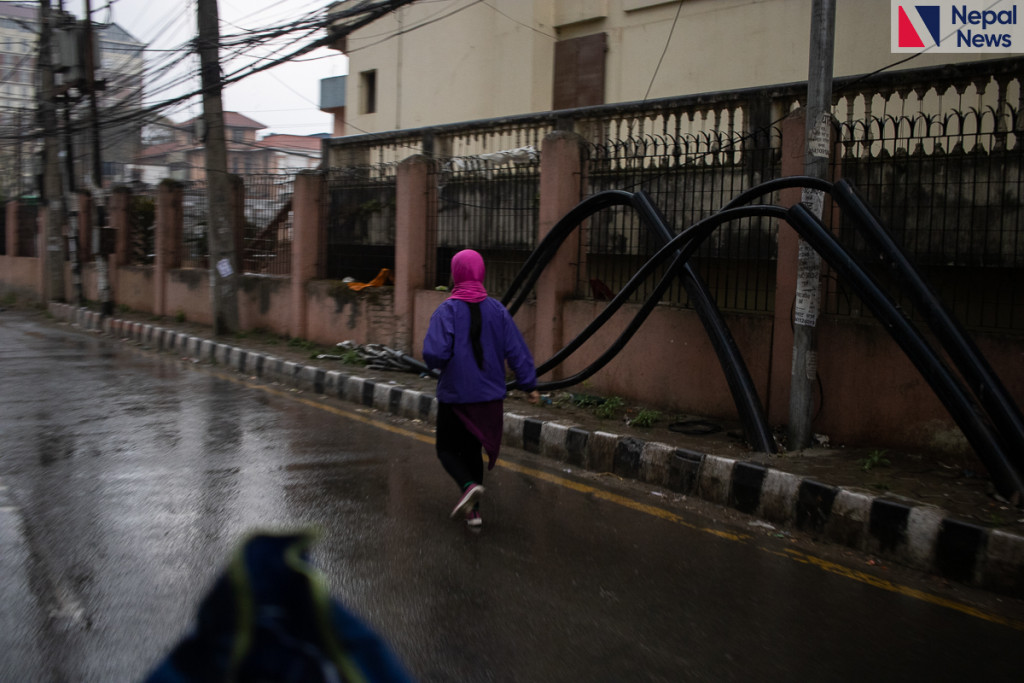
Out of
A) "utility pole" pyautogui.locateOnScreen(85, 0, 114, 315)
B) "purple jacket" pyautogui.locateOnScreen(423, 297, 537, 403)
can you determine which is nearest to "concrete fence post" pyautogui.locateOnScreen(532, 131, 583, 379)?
"purple jacket" pyautogui.locateOnScreen(423, 297, 537, 403)

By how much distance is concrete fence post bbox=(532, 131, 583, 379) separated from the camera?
8.92 meters

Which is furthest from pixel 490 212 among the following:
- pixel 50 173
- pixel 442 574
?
pixel 50 173

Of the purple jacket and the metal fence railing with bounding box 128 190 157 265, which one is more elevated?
the metal fence railing with bounding box 128 190 157 265

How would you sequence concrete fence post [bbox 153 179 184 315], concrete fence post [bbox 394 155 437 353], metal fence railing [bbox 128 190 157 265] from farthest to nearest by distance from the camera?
metal fence railing [bbox 128 190 157 265]
concrete fence post [bbox 153 179 184 315]
concrete fence post [bbox 394 155 437 353]

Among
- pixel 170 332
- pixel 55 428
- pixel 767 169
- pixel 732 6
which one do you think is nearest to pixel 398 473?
pixel 55 428

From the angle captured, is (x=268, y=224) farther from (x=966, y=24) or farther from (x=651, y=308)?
(x=966, y=24)

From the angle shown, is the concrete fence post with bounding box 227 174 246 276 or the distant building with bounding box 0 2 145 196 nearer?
the concrete fence post with bounding box 227 174 246 276

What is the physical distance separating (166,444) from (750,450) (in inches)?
186

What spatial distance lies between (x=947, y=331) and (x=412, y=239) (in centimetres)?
697

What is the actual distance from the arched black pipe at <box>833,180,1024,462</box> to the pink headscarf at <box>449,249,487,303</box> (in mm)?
2643

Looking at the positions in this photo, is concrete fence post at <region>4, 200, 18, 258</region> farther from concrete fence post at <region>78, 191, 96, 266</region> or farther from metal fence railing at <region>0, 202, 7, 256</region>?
concrete fence post at <region>78, 191, 96, 266</region>

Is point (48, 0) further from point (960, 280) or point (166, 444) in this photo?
point (960, 280)

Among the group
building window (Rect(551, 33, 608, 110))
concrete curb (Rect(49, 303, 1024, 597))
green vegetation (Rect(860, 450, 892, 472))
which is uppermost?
building window (Rect(551, 33, 608, 110))

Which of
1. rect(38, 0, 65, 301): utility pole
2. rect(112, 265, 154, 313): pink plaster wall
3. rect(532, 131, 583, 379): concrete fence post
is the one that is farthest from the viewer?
rect(38, 0, 65, 301): utility pole
